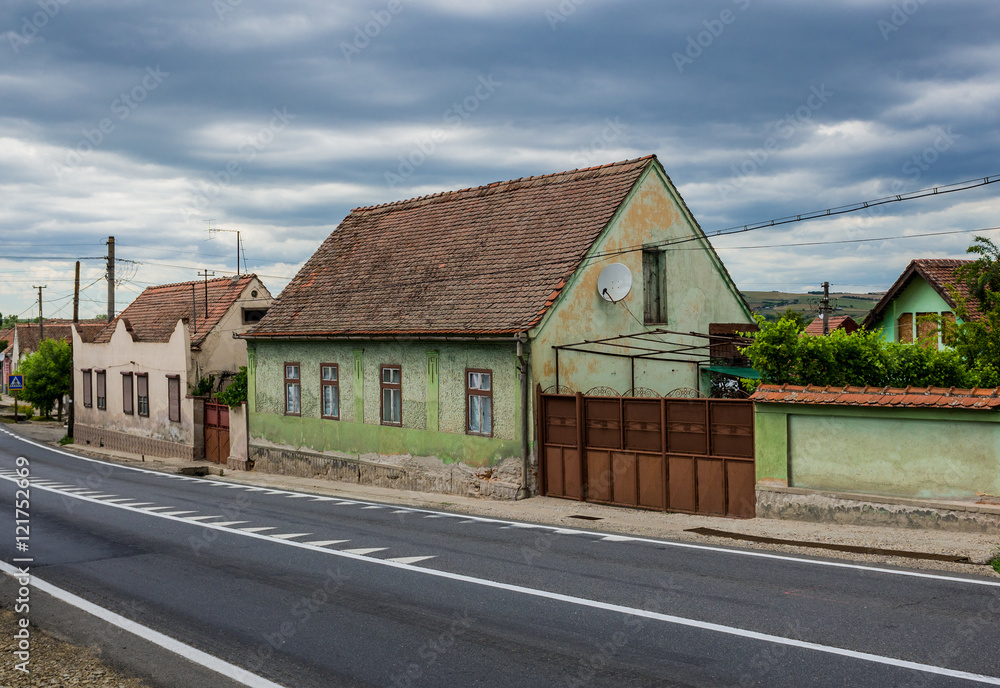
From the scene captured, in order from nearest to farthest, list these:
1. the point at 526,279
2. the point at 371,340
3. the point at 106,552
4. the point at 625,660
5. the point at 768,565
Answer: the point at 625,660
the point at 768,565
the point at 106,552
the point at 526,279
the point at 371,340

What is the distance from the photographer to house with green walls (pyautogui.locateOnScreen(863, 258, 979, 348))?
98.9 feet

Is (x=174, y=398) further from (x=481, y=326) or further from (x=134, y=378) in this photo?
(x=481, y=326)

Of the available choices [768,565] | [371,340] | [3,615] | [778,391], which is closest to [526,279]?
[371,340]

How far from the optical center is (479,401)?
61.6ft

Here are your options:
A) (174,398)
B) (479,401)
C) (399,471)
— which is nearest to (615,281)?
(479,401)

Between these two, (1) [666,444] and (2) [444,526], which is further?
(1) [666,444]

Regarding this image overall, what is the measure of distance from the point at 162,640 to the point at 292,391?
653 inches

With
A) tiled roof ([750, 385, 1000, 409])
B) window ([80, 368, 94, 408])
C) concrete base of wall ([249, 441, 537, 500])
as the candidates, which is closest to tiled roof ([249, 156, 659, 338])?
concrete base of wall ([249, 441, 537, 500])

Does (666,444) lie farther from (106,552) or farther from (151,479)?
(151,479)

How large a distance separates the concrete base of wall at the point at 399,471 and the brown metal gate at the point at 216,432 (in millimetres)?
2886

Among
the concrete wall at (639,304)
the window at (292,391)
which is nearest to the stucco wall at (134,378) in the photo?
the window at (292,391)

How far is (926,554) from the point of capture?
1088cm

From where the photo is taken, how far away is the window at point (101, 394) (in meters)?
37.2

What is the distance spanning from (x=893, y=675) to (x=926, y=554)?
493 centimetres
